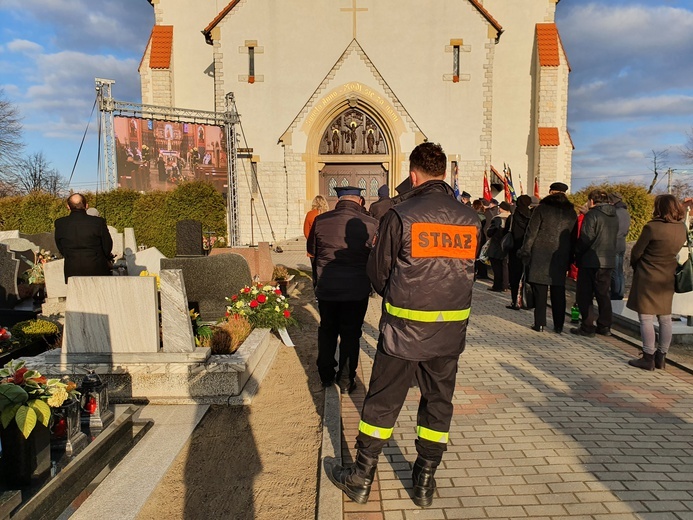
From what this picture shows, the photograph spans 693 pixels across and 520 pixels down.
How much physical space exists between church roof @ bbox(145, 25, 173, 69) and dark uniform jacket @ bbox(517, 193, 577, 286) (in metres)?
18.3

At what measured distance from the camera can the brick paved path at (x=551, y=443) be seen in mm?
2975

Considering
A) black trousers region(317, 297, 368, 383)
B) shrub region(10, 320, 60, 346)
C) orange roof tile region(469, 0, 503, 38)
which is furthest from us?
orange roof tile region(469, 0, 503, 38)

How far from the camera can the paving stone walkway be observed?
9.75ft

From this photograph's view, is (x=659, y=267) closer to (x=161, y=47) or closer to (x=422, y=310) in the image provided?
(x=422, y=310)

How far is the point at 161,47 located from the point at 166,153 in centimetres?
682

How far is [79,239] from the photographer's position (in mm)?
6340

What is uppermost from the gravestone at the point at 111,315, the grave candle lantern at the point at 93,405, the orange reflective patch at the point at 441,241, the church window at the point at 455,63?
the church window at the point at 455,63

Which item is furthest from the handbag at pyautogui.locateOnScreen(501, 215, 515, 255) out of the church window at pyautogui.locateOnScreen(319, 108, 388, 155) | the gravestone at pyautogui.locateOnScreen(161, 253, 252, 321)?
the church window at pyautogui.locateOnScreen(319, 108, 388, 155)

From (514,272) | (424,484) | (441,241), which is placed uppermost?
(441,241)

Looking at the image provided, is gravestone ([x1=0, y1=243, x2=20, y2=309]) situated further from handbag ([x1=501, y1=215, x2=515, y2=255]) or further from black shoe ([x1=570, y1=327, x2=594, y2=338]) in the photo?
black shoe ([x1=570, y1=327, x2=594, y2=338])

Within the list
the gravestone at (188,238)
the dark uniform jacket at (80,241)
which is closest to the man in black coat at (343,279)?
the dark uniform jacket at (80,241)

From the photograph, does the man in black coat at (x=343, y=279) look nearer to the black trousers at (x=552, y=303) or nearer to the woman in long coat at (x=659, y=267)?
the woman in long coat at (x=659, y=267)

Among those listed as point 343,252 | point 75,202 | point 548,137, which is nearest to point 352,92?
point 548,137

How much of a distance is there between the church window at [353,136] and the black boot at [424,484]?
1763 cm
